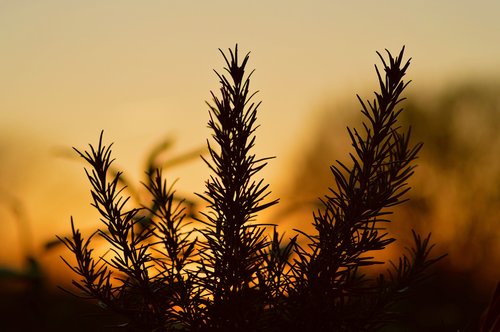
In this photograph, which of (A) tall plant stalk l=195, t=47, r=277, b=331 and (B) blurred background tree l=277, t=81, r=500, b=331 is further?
(B) blurred background tree l=277, t=81, r=500, b=331

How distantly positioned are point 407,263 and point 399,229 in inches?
449

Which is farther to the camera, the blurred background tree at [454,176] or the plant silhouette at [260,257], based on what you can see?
the blurred background tree at [454,176]

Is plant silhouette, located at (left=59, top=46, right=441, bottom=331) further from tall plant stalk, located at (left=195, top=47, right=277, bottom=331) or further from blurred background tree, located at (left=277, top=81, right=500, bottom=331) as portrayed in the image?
blurred background tree, located at (left=277, top=81, right=500, bottom=331)

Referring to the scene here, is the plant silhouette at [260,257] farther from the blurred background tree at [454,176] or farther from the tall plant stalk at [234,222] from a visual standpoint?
the blurred background tree at [454,176]

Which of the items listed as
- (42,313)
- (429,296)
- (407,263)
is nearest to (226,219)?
(407,263)

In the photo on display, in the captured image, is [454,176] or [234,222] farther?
[454,176]

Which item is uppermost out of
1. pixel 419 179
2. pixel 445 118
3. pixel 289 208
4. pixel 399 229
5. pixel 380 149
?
pixel 445 118

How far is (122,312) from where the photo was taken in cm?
96

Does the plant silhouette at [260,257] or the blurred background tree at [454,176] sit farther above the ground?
the blurred background tree at [454,176]

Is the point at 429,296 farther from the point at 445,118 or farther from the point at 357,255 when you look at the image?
the point at 357,255

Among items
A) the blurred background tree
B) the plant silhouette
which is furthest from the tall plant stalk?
the blurred background tree

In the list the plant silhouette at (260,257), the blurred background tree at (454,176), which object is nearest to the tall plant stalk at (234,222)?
the plant silhouette at (260,257)

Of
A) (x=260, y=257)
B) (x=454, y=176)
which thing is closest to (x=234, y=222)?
(x=260, y=257)

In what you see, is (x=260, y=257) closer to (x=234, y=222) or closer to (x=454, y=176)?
(x=234, y=222)
